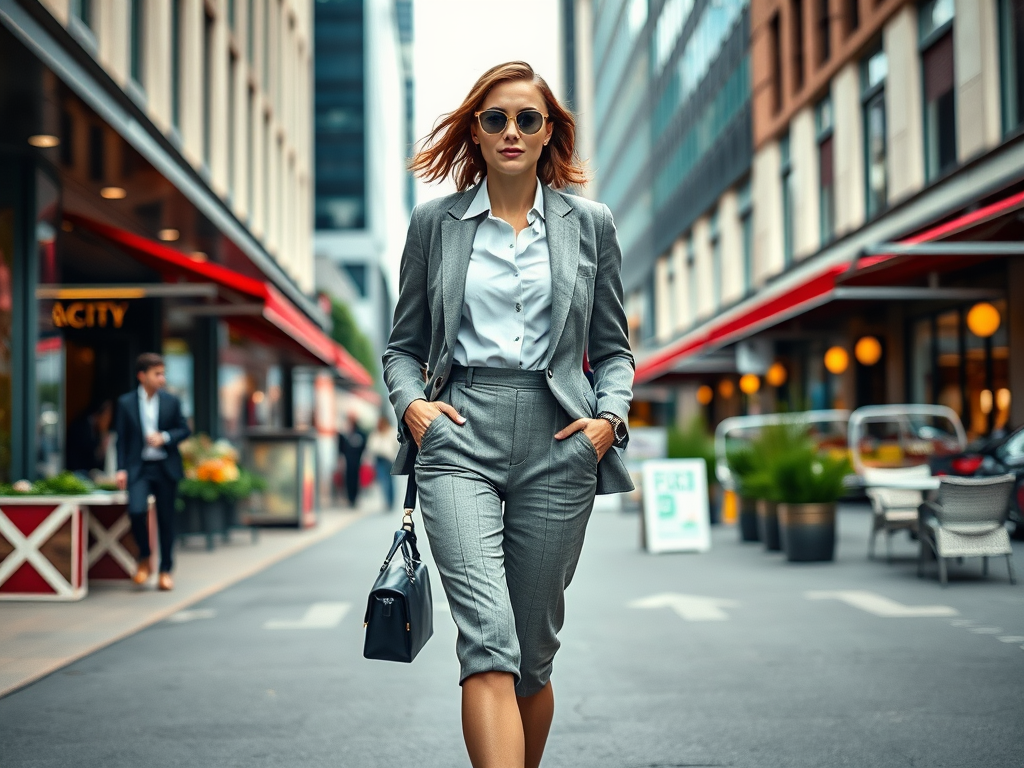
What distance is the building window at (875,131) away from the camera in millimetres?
22297

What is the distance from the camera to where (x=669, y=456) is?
Answer: 16.2m

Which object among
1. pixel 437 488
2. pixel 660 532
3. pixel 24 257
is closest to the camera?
pixel 437 488

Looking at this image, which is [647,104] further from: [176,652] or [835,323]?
[176,652]

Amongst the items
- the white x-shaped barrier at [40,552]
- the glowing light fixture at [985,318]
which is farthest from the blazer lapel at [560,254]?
the glowing light fixture at [985,318]

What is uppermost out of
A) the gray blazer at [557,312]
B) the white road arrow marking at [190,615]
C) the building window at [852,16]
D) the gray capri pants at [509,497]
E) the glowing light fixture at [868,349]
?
the building window at [852,16]

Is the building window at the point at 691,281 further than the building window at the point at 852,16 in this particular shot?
Yes


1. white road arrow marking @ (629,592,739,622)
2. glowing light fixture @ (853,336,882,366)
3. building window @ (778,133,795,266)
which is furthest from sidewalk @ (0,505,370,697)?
building window @ (778,133,795,266)

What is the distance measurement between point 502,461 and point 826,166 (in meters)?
25.0

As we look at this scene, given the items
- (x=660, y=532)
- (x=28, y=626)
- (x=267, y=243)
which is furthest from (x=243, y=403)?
(x=28, y=626)

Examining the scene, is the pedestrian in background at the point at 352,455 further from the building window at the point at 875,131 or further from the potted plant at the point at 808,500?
the potted plant at the point at 808,500

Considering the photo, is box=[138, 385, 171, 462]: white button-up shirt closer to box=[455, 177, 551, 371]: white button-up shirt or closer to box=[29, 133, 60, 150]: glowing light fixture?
box=[29, 133, 60, 150]: glowing light fixture

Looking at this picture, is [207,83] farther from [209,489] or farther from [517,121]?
[517,121]

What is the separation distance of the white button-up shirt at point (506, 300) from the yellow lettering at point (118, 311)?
49.1ft

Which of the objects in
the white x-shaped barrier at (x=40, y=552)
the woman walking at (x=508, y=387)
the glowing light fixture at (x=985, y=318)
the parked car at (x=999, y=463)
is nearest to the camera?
the woman walking at (x=508, y=387)
